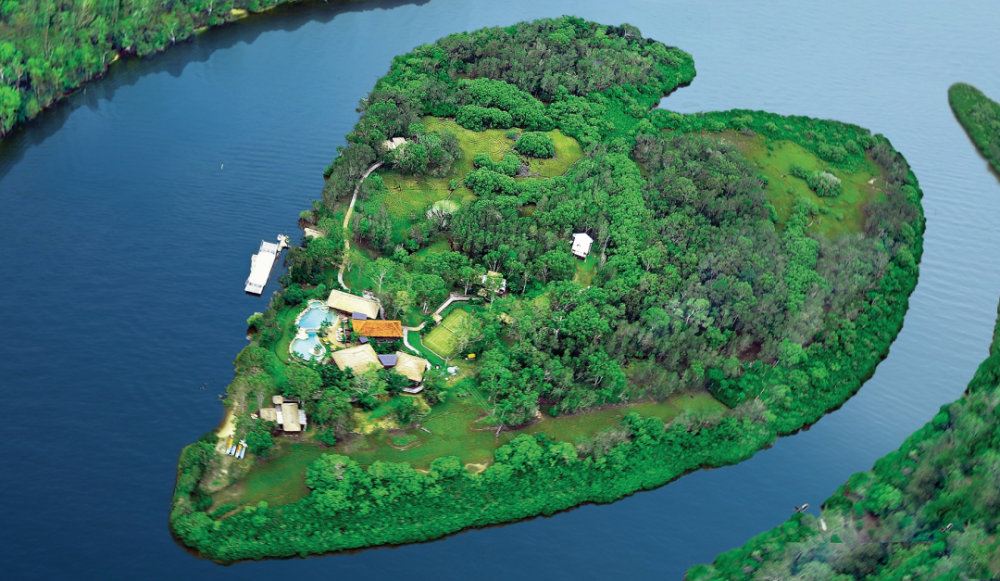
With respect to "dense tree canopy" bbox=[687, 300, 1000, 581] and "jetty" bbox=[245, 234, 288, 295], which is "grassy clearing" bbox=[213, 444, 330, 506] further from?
"dense tree canopy" bbox=[687, 300, 1000, 581]

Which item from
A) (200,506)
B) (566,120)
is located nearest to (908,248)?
(566,120)

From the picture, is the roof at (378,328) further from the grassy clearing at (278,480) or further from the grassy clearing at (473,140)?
the grassy clearing at (473,140)

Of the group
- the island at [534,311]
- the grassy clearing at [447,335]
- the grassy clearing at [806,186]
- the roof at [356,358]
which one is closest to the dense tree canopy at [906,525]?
the island at [534,311]

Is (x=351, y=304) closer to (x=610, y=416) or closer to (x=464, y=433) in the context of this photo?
(x=464, y=433)

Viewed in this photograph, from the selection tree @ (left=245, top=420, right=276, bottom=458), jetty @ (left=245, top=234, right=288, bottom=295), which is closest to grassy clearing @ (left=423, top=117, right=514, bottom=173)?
jetty @ (left=245, top=234, right=288, bottom=295)

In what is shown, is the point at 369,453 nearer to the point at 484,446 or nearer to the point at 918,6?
the point at 484,446

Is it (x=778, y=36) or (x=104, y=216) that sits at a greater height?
(x=778, y=36)

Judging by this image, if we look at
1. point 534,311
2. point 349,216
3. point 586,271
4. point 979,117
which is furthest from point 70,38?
point 979,117
